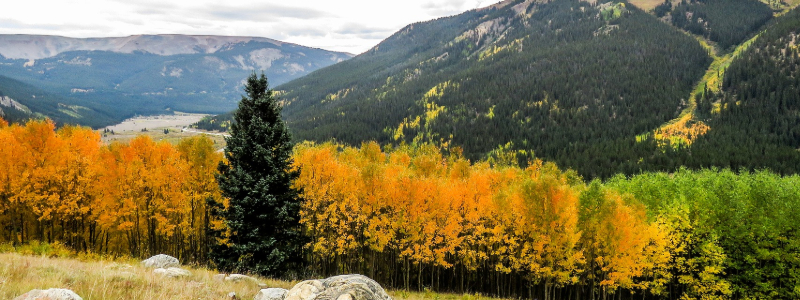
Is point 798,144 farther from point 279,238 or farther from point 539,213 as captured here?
point 279,238

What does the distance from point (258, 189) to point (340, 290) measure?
17007 mm

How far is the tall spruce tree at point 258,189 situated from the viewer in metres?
26.2

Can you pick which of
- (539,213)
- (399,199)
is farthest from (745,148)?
(399,199)

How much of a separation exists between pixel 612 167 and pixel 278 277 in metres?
130

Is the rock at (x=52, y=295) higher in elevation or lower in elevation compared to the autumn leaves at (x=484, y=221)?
higher

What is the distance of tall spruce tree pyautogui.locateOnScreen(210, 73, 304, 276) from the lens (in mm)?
26234

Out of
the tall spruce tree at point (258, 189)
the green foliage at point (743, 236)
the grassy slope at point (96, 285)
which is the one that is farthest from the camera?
the green foliage at point (743, 236)

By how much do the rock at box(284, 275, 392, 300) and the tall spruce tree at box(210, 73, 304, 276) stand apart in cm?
1563

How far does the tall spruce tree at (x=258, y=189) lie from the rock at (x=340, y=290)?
15.6m

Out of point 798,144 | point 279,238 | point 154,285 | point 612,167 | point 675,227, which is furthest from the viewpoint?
point 798,144

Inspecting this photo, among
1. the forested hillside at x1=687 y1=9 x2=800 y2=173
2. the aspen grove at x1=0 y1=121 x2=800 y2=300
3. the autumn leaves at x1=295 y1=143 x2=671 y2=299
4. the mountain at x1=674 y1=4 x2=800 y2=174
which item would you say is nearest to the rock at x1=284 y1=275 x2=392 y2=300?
the aspen grove at x1=0 y1=121 x2=800 y2=300

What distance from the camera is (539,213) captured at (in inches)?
1382

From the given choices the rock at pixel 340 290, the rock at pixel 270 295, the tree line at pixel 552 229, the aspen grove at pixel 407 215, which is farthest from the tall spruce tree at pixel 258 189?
the rock at pixel 340 290

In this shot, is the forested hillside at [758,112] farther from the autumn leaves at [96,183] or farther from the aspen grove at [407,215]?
the autumn leaves at [96,183]
